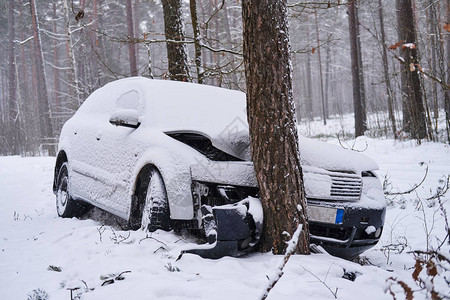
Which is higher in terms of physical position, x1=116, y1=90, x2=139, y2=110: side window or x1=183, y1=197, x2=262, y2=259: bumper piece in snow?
x1=116, y1=90, x2=139, y2=110: side window

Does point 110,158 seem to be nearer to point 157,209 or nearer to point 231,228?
point 157,209

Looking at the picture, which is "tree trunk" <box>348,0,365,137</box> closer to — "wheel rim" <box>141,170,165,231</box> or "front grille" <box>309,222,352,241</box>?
"front grille" <box>309,222,352,241</box>

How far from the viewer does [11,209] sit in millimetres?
6059

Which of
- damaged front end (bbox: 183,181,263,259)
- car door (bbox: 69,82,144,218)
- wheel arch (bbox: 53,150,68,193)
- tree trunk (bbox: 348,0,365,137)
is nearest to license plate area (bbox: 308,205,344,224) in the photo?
damaged front end (bbox: 183,181,263,259)

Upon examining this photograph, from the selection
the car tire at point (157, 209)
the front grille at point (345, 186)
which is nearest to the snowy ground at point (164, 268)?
the car tire at point (157, 209)

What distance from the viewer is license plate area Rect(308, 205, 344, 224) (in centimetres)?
303

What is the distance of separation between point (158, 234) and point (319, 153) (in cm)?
161

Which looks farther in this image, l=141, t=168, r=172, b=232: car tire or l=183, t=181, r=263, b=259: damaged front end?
l=141, t=168, r=172, b=232: car tire

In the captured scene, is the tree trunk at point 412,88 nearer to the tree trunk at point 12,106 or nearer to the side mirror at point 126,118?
the side mirror at point 126,118

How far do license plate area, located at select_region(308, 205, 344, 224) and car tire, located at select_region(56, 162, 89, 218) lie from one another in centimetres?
340

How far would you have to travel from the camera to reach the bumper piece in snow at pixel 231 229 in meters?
2.78

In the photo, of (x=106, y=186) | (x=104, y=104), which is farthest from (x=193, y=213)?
(x=104, y=104)

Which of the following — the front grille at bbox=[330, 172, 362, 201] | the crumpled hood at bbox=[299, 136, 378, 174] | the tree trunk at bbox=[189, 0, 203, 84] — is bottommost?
the front grille at bbox=[330, 172, 362, 201]

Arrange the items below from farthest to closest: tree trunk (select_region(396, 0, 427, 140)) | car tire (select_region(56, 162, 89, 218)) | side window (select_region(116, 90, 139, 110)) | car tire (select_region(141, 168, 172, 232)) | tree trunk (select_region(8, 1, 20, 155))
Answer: tree trunk (select_region(8, 1, 20, 155)), tree trunk (select_region(396, 0, 427, 140)), car tire (select_region(56, 162, 89, 218)), side window (select_region(116, 90, 139, 110)), car tire (select_region(141, 168, 172, 232))
